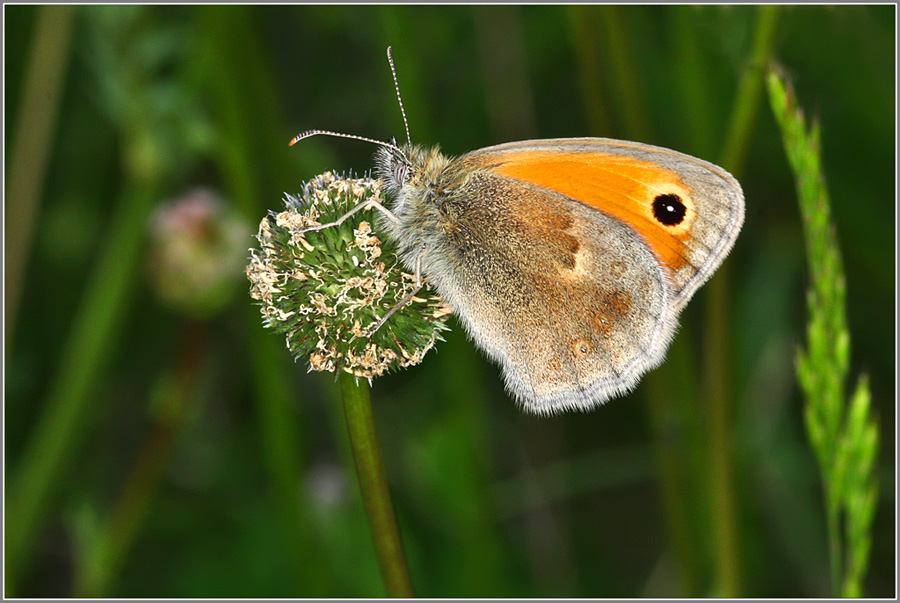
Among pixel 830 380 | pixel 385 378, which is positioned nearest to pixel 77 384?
pixel 385 378

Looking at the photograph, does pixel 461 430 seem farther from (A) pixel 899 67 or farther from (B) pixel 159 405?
(A) pixel 899 67

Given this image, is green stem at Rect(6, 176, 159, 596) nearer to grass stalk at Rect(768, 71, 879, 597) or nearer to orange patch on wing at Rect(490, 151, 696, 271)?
orange patch on wing at Rect(490, 151, 696, 271)

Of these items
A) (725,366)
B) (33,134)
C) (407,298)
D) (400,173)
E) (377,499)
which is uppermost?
(33,134)

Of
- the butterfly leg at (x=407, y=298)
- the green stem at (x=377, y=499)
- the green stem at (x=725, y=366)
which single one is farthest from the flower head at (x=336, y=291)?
the green stem at (x=725, y=366)

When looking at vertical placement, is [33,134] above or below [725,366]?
above

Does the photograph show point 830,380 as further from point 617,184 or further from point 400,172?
point 400,172

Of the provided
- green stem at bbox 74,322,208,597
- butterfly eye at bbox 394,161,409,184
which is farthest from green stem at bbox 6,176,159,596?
butterfly eye at bbox 394,161,409,184
